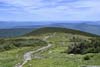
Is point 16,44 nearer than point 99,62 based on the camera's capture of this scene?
No

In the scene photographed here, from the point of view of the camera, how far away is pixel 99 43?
74.8 m

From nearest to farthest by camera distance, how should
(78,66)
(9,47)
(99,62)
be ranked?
(78,66), (99,62), (9,47)

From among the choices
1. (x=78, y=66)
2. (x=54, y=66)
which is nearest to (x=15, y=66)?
(x=54, y=66)

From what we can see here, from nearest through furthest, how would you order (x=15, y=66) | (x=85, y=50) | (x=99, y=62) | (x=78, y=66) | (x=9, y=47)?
(x=78, y=66) → (x=99, y=62) → (x=15, y=66) → (x=85, y=50) → (x=9, y=47)

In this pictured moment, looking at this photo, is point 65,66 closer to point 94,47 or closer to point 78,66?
point 78,66

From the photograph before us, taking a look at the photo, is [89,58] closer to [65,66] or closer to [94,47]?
[65,66]

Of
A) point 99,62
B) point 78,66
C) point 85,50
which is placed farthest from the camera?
point 85,50

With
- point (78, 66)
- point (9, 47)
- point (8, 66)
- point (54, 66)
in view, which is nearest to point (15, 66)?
point (8, 66)

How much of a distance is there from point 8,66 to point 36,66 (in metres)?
7.71

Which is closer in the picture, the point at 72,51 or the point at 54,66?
the point at 54,66

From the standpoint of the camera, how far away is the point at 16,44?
434ft

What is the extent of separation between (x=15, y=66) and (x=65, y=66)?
10.2 meters

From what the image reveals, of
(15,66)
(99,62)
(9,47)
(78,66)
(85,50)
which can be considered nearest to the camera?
(78,66)

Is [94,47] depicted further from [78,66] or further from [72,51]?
[78,66]
